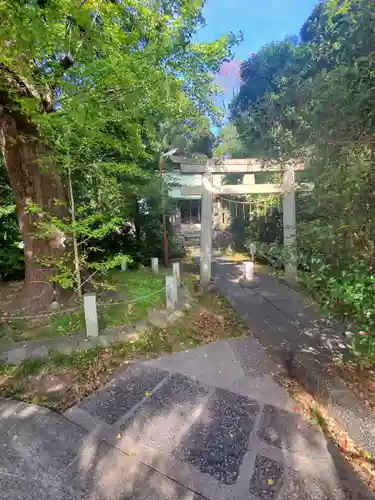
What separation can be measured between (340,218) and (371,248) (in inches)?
14.9

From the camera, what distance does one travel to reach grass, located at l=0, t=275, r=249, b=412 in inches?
110

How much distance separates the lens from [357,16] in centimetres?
200

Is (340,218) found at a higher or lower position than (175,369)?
higher

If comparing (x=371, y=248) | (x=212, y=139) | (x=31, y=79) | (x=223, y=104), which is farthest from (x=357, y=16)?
(x=212, y=139)

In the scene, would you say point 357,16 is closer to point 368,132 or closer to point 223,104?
point 368,132

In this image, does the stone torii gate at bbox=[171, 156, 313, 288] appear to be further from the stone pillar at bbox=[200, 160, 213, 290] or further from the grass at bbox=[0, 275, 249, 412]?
the grass at bbox=[0, 275, 249, 412]

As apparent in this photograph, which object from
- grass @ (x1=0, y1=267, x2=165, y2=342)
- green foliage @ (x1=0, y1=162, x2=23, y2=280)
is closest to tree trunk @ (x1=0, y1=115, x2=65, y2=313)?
grass @ (x1=0, y1=267, x2=165, y2=342)

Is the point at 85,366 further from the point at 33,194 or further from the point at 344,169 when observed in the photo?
the point at 344,169

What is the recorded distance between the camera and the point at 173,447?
7.03ft

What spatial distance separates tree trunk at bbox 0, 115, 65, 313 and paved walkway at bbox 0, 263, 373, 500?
2438 mm

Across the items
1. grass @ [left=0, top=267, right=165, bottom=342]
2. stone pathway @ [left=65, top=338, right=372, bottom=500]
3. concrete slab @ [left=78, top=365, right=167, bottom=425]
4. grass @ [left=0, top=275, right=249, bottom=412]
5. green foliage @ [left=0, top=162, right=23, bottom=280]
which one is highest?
green foliage @ [left=0, top=162, right=23, bottom=280]

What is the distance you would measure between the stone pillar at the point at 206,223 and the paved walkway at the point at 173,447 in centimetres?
437

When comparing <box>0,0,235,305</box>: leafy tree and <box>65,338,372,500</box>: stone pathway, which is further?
<box>0,0,235,305</box>: leafy tree

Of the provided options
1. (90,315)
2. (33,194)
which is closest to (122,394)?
(90,315)
